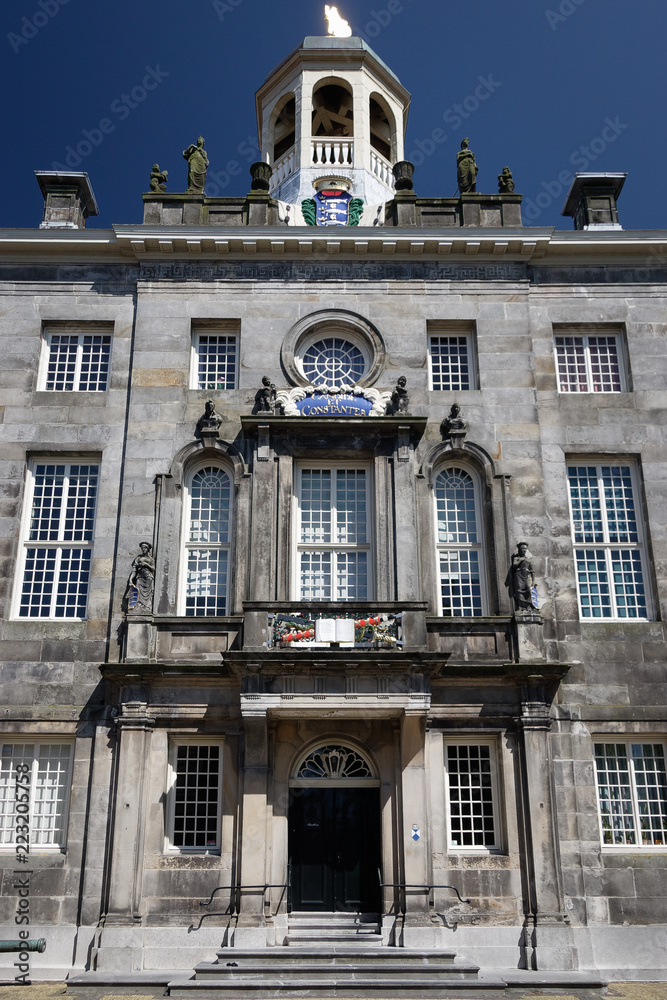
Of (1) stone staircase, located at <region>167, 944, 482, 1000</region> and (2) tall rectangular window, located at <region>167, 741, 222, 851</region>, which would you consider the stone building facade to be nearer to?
(2) tall rectangular window, located at <region>167, 741, 222, 851</region>

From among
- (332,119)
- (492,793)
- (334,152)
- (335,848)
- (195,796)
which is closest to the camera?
(335,848)

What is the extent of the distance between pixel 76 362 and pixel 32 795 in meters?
9.69

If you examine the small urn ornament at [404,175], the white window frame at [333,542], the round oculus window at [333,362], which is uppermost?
the small urn ornament at [404,175]

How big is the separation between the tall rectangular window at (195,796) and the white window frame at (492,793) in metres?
4.53

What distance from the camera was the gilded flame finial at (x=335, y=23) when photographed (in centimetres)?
2764

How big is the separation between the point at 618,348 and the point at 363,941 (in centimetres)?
1421

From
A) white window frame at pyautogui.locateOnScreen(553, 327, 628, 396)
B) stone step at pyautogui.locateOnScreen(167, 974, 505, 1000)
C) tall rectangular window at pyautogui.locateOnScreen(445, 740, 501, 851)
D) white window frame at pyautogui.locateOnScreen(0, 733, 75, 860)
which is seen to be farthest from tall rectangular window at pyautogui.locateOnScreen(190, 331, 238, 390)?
stone step at pyautogui.locateOnScreen(167, 974, 505, 1000)

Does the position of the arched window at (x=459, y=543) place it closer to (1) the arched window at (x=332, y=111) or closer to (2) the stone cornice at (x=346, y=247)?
(2) the stone cornice at (x=346, y=247)

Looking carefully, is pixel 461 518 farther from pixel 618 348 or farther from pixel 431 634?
pixel 618 348

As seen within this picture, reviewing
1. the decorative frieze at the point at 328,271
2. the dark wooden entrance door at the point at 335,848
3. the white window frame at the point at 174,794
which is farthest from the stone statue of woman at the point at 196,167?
the dark wooden entrance door at the point at 335,848

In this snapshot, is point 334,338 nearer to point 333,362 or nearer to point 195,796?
point 333,362

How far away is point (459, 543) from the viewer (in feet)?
64.1

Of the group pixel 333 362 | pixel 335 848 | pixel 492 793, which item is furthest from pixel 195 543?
pixel 492 793

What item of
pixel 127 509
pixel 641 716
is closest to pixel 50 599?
pixel 127 509
